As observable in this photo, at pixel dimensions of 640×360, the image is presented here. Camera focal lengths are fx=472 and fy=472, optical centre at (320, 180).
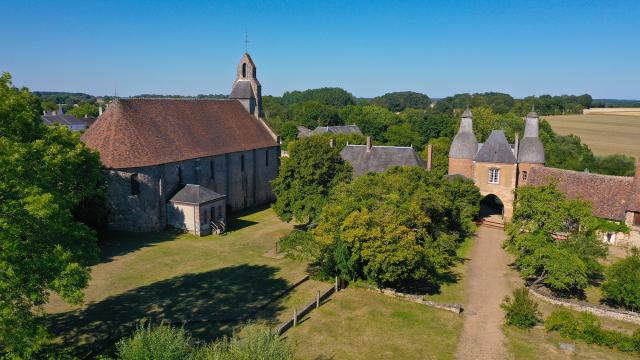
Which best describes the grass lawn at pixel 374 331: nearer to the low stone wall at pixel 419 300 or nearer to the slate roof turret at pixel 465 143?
the low stone wall at pixel 419 300

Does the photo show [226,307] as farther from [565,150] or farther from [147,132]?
[565,150]

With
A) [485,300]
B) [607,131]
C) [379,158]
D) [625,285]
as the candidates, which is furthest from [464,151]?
[607,131]

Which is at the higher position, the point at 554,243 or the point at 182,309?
the point at 554,243

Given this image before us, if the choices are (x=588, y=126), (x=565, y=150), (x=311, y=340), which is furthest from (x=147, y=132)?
(x=588, y=126)

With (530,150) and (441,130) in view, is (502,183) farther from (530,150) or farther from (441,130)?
(441,130)

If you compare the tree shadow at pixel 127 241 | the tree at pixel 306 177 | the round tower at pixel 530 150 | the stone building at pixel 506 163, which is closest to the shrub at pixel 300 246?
the tree at pixel 306 177
